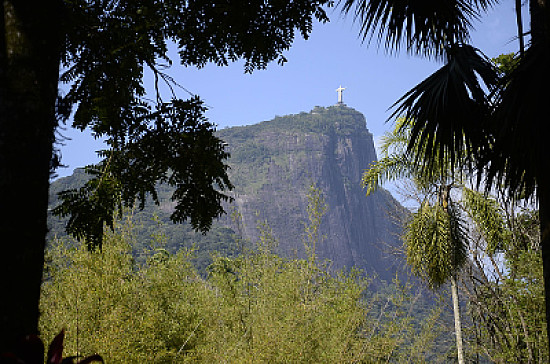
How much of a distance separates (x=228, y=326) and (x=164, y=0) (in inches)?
215

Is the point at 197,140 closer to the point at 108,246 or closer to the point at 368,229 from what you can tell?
the point at 108,246

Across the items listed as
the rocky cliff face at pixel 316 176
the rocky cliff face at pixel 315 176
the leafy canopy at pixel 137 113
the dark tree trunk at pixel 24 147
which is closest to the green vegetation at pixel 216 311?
the leafy canopy at pixel 137 113

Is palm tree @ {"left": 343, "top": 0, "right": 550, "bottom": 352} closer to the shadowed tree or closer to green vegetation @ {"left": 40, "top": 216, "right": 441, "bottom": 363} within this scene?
the shadowed tree

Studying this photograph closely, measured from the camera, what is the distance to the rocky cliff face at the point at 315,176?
353 feet

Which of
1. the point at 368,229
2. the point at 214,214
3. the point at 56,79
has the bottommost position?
the point at 368,229

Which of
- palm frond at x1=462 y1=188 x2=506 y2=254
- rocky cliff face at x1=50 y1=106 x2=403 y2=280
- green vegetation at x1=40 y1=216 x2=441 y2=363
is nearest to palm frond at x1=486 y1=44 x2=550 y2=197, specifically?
green vegetation at x1=40 y1=216 x2=441 y2=363

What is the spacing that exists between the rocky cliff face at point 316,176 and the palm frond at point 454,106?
97.4m

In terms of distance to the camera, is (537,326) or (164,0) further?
(537,326)

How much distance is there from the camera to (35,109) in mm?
2158

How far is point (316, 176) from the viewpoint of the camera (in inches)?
4697

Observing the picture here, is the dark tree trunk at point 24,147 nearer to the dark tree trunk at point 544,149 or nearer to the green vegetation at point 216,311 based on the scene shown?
the dark tree trunk at point 544,149

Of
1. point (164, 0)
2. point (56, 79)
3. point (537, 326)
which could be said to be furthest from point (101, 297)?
point (537, 326)

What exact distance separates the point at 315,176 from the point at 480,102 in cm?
11560

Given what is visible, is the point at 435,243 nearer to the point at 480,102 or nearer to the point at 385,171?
the point at 385,171
